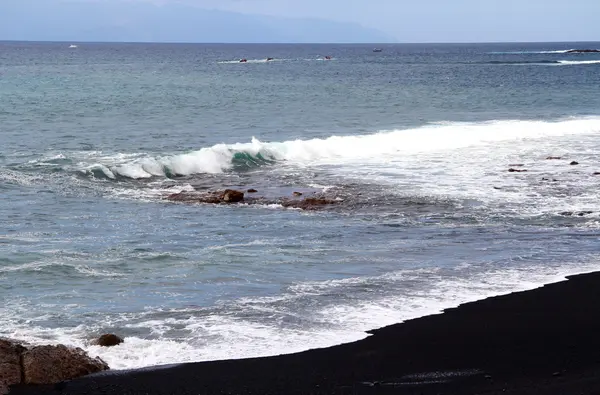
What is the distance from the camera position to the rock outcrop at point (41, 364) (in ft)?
32.2

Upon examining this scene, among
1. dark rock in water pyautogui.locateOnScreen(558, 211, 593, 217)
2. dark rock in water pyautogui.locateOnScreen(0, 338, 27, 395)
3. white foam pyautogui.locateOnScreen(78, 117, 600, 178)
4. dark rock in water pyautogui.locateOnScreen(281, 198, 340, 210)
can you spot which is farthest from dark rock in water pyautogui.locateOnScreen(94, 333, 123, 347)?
white foam pyautogui.locateOnScreen(78, 117, 600, 178)

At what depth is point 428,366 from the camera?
1043cm

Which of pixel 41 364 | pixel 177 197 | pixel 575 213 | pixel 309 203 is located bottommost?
pixel 177 197

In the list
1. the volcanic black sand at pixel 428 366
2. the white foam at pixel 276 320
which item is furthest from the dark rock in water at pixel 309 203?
the volcanic black sand at pixel 428 366

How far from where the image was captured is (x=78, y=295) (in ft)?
44.9

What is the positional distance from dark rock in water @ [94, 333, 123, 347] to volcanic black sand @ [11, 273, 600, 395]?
3.09 feet

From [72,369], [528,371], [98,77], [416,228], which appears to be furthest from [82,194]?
[98,77]

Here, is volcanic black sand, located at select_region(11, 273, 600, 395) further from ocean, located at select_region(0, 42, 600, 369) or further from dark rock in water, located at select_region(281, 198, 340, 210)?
dark rock in water, located at select_region(281, 198, 340, 210)

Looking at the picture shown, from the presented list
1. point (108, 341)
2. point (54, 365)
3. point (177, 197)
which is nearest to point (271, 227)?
point (177, 197)

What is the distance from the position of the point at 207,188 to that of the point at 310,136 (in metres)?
13.7

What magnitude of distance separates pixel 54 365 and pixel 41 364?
0.14 meters

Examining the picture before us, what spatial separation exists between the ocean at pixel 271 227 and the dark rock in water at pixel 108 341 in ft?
0.47

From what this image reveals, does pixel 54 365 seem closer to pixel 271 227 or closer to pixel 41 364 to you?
pixel 41 364

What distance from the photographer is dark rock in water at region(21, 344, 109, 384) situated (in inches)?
388
